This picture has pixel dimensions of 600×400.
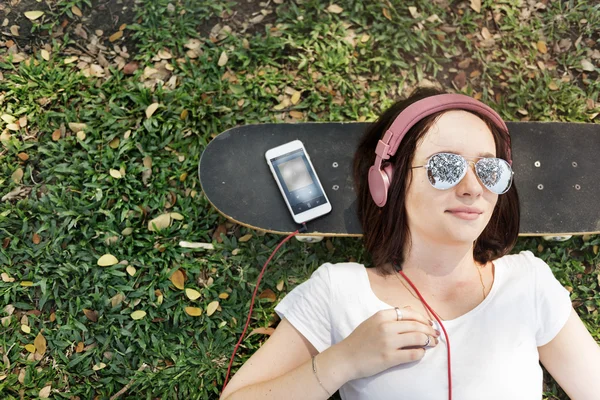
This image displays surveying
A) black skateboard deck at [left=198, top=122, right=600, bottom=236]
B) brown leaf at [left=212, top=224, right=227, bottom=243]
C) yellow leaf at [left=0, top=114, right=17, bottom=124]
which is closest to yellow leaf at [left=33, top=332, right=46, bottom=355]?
brown leaf at [left=212, top=224, right=227, bottom=243]

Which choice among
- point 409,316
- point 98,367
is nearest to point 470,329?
point 409,316

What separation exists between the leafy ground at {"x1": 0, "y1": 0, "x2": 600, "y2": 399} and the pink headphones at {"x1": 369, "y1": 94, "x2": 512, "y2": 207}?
962 millimetres

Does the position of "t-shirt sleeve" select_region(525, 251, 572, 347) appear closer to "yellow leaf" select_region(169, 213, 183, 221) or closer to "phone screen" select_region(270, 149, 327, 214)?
"phone screen" select_region(270, 149, 327, 214)

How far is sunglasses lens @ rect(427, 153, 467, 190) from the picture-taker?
2451mm

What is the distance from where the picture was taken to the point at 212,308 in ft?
11.1

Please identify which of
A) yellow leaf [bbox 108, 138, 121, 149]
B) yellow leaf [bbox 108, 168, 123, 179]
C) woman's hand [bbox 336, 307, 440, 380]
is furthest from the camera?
yellow leaf [bbox 108, 138, 121, 149]

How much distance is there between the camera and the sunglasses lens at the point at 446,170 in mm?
2451

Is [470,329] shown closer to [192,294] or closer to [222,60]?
[192,294]

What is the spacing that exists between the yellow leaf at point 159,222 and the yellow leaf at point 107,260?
0.31m

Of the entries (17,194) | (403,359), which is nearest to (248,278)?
(403,359)

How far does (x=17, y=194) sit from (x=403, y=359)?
2836mm

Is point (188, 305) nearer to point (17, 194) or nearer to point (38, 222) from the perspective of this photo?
point (38, 222)

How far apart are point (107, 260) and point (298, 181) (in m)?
1.39

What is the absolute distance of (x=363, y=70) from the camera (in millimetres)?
3879
